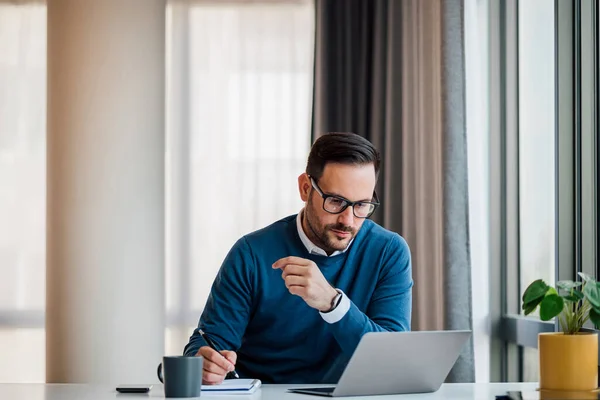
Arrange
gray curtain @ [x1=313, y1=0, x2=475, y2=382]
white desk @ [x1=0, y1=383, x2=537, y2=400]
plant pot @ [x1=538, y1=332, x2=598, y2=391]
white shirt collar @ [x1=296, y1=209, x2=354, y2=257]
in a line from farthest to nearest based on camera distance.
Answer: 1. gray curtain @ [x1=313, y1=0, x2=475, y2=382]
2. white shirt collar @ [x1=296, y1=209, x2=354, y2=257]
3. white desk @ [x1=0, y1=383, x2=537, y2=400]
4. plant pot @ [x1=538, y1=332, x2=598, y2=391]

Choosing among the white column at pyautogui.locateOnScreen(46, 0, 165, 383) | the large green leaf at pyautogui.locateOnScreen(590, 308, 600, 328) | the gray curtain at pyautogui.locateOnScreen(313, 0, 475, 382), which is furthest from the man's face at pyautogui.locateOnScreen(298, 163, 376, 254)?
the white column at pyautogui.locateOnScreen(46, 0, 165, 383)

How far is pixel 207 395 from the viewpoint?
6.16 feet

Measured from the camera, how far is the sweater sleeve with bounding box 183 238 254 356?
7.72ft

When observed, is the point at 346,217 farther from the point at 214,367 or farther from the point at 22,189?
the point at 22,189

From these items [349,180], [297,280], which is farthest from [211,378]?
[349,180]

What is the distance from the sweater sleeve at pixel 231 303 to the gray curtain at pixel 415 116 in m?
1.37

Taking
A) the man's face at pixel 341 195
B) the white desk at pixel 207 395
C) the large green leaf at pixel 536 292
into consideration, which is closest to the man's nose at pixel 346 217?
the man's face at pixel 341 195

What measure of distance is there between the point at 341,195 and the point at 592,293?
0.77 meters

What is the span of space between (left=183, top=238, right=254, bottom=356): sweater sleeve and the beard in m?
0.19

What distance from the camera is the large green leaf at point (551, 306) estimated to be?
177cm

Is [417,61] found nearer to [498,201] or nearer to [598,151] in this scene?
[498,201]

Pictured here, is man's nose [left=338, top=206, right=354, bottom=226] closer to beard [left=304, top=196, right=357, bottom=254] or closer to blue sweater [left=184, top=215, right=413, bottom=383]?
beard [left=304, top=196, right=357, bottom=254]

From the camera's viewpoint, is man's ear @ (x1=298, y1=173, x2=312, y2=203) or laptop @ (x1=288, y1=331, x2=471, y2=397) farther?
man's ear @ (x1=298, y1=173, x2=312, y2=203)

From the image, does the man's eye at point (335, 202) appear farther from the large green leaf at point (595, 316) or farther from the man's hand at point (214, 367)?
the large green leaf at point (595, 316)
